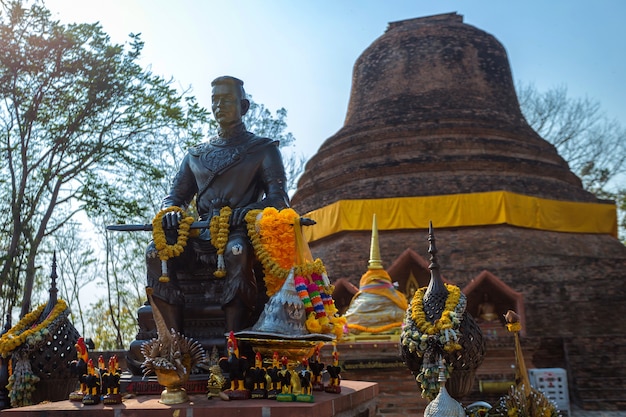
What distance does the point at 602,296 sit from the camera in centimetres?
1523

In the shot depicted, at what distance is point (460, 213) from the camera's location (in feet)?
55.9

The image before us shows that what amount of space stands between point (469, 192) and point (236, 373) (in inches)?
581

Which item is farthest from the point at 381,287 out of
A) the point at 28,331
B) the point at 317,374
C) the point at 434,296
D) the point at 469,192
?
the point at 28,331

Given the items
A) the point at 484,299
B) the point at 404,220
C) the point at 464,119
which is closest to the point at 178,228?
the point at 484,299

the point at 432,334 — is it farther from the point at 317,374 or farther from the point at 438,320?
the point at 317,374

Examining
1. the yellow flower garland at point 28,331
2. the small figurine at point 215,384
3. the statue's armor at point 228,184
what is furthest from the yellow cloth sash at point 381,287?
the small figurine at point 215,384

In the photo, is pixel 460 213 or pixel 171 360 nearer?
pixel 171 360

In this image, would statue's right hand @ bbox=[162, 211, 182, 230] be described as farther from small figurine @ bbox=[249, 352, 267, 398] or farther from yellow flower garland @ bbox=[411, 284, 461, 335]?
yellow flower garland @ bbox=[411, 284, 461, 335]

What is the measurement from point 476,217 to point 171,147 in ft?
27.9

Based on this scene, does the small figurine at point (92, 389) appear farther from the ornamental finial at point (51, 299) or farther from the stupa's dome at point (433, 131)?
the stupa's dome at point (433, 131)

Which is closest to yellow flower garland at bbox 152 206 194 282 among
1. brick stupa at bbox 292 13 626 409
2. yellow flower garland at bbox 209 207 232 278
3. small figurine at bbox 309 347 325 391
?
yellow flower garland at bbox 209 207 232 278

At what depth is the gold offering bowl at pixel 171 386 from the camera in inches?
142

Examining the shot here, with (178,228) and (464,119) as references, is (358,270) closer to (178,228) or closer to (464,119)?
(464,119)

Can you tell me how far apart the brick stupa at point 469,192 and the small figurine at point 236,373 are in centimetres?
979
